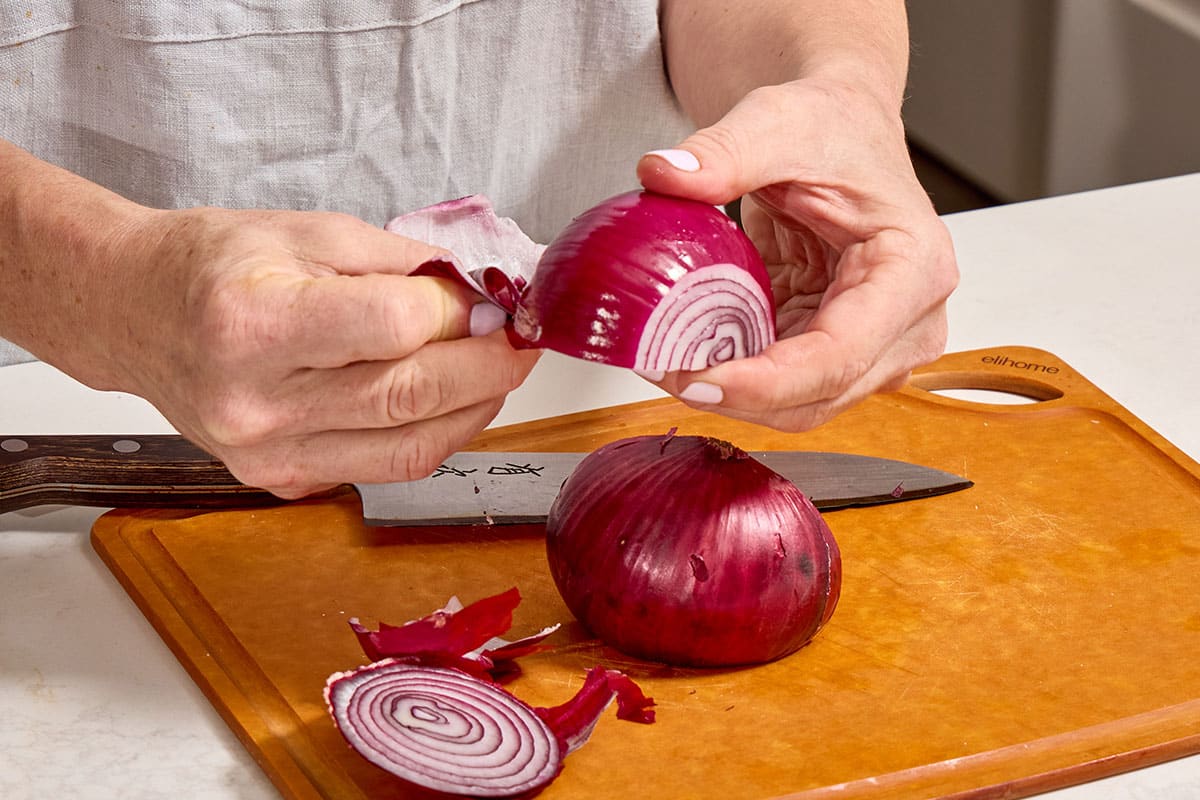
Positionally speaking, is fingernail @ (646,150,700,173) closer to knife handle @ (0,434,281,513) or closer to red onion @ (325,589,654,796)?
red onion @ (325,589,654,796)

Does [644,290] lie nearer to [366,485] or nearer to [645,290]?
[645,290]

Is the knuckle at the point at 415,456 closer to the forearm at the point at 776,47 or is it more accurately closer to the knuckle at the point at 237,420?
the knuckle at the point at 237,420

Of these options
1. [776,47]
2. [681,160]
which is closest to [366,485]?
[681,160]

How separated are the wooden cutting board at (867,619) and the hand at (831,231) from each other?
159 mm

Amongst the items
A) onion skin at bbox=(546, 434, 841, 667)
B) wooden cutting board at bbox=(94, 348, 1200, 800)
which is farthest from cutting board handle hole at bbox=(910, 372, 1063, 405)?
onion skin at bbox=(546, 434, 841, 667)

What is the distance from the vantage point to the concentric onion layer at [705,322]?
0.89 meters

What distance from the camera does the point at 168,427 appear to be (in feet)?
4.47

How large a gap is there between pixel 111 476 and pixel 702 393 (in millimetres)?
514

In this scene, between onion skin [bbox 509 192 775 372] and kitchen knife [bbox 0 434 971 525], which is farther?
kitchen knife [bbox 0 434 971 525]

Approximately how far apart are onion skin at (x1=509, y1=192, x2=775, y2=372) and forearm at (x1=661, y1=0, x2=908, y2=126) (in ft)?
1.06

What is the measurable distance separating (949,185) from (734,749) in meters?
3.37

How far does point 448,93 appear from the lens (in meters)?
1.49

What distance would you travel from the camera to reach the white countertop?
94cm

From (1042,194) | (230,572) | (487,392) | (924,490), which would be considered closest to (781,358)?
(487,392)
